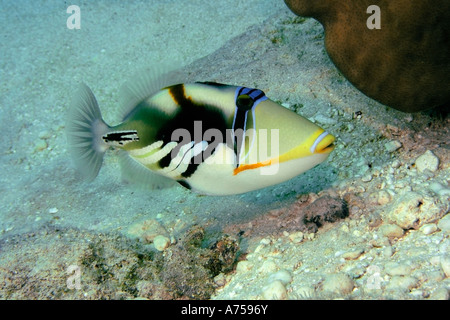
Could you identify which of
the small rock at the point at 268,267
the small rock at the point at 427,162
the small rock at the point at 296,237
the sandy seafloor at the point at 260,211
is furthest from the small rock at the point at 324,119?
the small rock at the point at 268,267

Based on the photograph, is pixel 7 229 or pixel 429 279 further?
pixel 7 229

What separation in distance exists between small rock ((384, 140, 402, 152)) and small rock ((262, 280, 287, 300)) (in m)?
1.63

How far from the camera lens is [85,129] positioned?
6.56 ft

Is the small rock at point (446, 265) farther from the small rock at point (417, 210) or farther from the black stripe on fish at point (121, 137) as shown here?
the black stripe on fish at point (121, 137)

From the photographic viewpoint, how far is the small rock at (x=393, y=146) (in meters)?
2.97

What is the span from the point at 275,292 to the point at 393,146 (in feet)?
5.70

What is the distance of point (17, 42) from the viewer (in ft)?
20.8

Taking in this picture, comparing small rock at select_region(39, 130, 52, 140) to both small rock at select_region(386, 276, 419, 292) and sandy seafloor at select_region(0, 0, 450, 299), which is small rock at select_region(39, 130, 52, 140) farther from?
small rock at select_region(386, 276, 419, 292)

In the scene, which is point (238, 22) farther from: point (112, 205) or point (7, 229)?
point (7, 229)

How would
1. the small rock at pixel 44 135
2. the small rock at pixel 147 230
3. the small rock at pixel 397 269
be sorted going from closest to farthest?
1. the small rock at pixel 397 269
2. the small rock at pixel 147 230
3. the small rock at pixel 44 135

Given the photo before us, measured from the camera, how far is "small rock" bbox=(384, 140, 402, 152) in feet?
9.74
